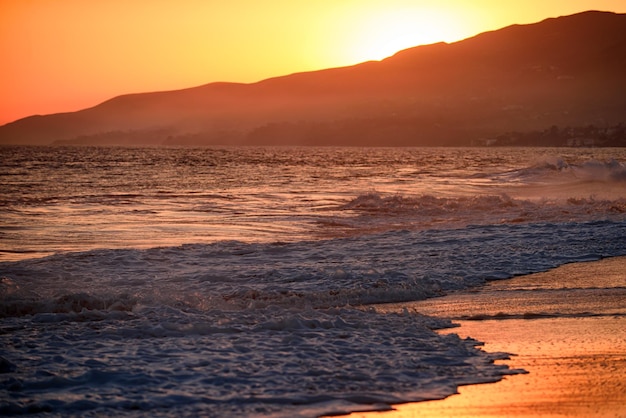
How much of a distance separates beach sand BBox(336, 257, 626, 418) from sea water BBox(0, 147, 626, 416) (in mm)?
234

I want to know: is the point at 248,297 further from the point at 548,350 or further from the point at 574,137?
the point at 574,137

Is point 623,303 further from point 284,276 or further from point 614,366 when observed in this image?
point 284,276

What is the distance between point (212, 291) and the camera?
371 inches

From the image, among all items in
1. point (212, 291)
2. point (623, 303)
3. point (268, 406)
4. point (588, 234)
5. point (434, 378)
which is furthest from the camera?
point (588, 234)

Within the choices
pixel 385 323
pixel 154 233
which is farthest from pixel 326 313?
pixel 154 233

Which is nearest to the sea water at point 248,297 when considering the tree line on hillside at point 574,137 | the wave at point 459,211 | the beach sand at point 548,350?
the wave at point 459,211

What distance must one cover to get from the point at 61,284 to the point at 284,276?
295 centimetres

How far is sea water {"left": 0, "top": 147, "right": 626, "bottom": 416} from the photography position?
213 inches

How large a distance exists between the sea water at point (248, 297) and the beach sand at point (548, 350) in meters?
0.23

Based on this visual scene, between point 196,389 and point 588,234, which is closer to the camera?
point 196,389

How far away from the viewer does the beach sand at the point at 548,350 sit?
5.01 m

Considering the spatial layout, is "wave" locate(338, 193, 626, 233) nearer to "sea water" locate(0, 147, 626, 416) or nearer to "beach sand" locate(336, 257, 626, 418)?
"sea water" locate(0, 147, 626, 416)

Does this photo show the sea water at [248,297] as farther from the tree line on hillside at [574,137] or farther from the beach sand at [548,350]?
the tree line on hillside at [574,137]

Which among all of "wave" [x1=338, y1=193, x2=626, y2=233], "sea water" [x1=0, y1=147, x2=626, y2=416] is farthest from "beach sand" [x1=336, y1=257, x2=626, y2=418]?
"wave" [x1=338, y1=193, x2=626, y2=233]
